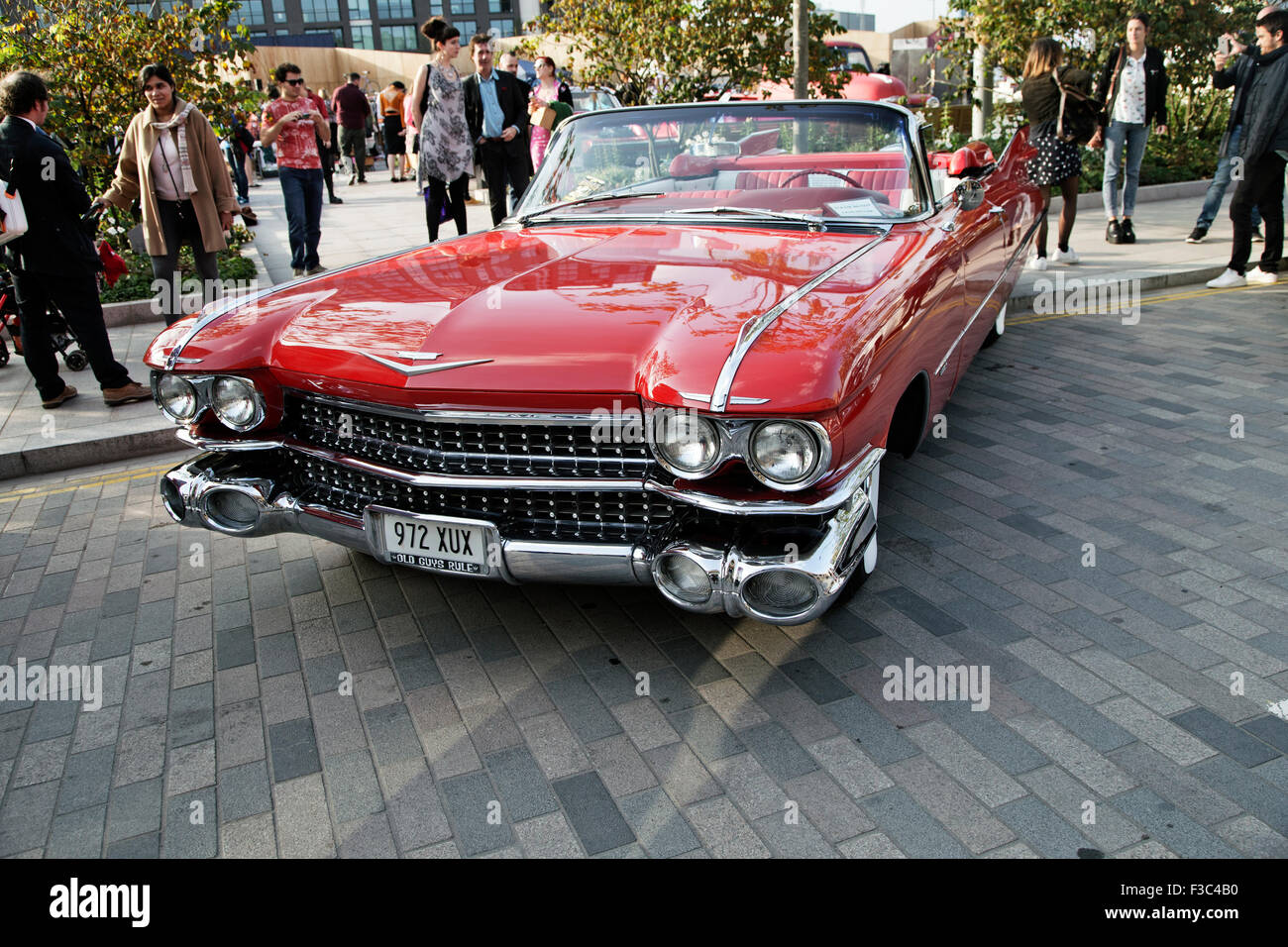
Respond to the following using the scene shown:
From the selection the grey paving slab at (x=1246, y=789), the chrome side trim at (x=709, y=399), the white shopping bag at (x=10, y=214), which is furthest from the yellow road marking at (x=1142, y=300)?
the white shopping bag at (x=10, y=214)

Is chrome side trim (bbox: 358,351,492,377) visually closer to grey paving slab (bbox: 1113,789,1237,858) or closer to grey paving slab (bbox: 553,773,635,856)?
grey paving slab (bbox: 553,773,635,856)

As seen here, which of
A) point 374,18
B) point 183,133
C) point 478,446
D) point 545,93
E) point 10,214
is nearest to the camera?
point 478,446

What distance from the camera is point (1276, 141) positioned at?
723 cm

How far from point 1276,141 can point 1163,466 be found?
4368mm

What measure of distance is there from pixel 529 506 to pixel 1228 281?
741 cm

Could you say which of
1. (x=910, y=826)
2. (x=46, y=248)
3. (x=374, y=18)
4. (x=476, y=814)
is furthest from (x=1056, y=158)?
(x=374, y=18)

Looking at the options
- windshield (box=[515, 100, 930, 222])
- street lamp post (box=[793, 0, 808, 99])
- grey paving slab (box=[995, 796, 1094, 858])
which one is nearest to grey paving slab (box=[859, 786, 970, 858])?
grey paving slab (box=[995, 796, 1094, 858])

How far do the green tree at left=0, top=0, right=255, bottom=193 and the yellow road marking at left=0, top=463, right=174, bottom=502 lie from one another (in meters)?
4.74

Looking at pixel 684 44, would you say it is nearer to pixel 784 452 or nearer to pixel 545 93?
pixel 545 93

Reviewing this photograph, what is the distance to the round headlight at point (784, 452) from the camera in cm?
253

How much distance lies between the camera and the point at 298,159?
884cm

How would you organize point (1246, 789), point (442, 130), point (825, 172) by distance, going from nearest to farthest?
1. point (1246, 789)
2. point (825, 172)
3. point (442, 130)
